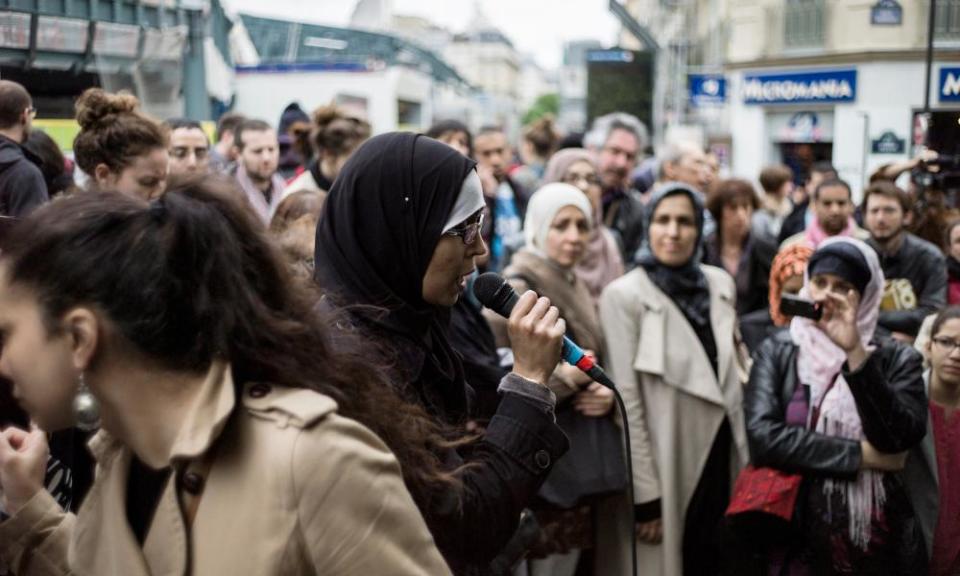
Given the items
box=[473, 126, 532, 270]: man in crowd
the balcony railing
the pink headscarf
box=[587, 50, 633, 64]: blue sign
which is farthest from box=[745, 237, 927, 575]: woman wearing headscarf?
box=[587, 50, 633, 64]: blue sign

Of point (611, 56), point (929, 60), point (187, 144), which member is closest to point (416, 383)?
point (187, 144)

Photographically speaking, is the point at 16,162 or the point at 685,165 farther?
the point at 685,165

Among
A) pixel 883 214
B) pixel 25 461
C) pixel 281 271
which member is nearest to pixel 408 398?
pixel 281 271

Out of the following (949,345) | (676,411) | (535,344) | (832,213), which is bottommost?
(676,411)

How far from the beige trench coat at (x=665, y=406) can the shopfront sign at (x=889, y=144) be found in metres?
6.26

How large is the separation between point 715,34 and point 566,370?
2945 cm

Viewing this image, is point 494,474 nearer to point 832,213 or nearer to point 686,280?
point 686,280

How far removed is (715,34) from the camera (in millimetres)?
31578

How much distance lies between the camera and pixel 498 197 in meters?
7.45

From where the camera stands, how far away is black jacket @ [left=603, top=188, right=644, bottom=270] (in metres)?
7.13

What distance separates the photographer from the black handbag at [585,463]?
13.3 feet

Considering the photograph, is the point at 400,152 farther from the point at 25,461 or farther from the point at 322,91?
the point at 322,91

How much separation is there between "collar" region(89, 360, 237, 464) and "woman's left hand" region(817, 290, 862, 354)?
8.23ft

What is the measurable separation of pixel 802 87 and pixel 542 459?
857 inches
